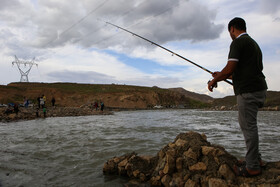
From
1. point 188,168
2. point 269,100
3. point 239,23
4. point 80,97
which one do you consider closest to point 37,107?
point 80,97

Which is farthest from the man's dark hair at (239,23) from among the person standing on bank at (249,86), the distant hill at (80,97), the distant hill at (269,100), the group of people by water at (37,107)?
the distant hill at (80,97)

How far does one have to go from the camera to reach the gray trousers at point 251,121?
325cm

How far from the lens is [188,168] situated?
12.4ft

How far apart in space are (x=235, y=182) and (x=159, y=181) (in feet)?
4.19

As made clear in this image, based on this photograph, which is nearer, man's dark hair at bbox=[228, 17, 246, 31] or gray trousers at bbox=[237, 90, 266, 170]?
gray trousers at bbox=[237, 90, 266, 170]

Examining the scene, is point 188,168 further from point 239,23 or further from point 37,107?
point 37,107

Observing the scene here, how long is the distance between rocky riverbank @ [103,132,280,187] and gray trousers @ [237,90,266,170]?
282mm

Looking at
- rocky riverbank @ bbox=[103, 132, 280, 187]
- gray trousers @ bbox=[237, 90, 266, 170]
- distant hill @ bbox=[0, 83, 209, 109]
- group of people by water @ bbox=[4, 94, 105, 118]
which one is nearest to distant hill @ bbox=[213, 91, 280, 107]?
distant hill @ bbox=[0, 83, 209, 109]

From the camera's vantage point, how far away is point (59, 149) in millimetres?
6910

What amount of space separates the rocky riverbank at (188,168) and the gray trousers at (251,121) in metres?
0.28

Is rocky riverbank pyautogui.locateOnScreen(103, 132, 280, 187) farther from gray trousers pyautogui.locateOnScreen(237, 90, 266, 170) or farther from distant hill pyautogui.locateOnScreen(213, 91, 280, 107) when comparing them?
distant hill pyautogui.locateOnScreen(213, 91, 280, 107)

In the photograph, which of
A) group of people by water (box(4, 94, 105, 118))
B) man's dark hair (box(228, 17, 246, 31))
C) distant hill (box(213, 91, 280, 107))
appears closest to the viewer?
man's dark hair (box(228, 17, 246, 31))

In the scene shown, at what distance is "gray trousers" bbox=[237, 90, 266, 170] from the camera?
3.25 meters

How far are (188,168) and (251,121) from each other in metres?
1.36
